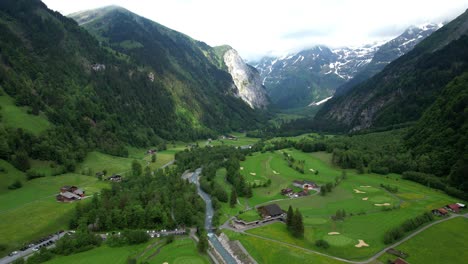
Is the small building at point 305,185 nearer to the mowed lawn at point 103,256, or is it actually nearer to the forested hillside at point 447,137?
the forested hillside at point 447,137

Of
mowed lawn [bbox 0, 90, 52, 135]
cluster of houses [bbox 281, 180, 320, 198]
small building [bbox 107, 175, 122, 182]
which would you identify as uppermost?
mowed lawn [bbox 0, 90, 52, 135]

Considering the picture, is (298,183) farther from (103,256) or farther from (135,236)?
(103,256)

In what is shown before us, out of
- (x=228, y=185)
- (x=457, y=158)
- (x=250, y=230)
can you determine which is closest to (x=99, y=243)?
(x=250, y=230)

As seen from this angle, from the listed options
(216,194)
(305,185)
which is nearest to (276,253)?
(216,194)

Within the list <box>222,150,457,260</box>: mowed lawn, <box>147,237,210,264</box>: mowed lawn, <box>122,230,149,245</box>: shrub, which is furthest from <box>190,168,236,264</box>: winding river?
<box>122,230,149,245</box>: shrub

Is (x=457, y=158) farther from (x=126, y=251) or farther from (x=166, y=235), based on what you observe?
(x=126, y=251)

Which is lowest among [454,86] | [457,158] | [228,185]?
[228,185]

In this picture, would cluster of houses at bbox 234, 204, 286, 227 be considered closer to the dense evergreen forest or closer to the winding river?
the winding river
